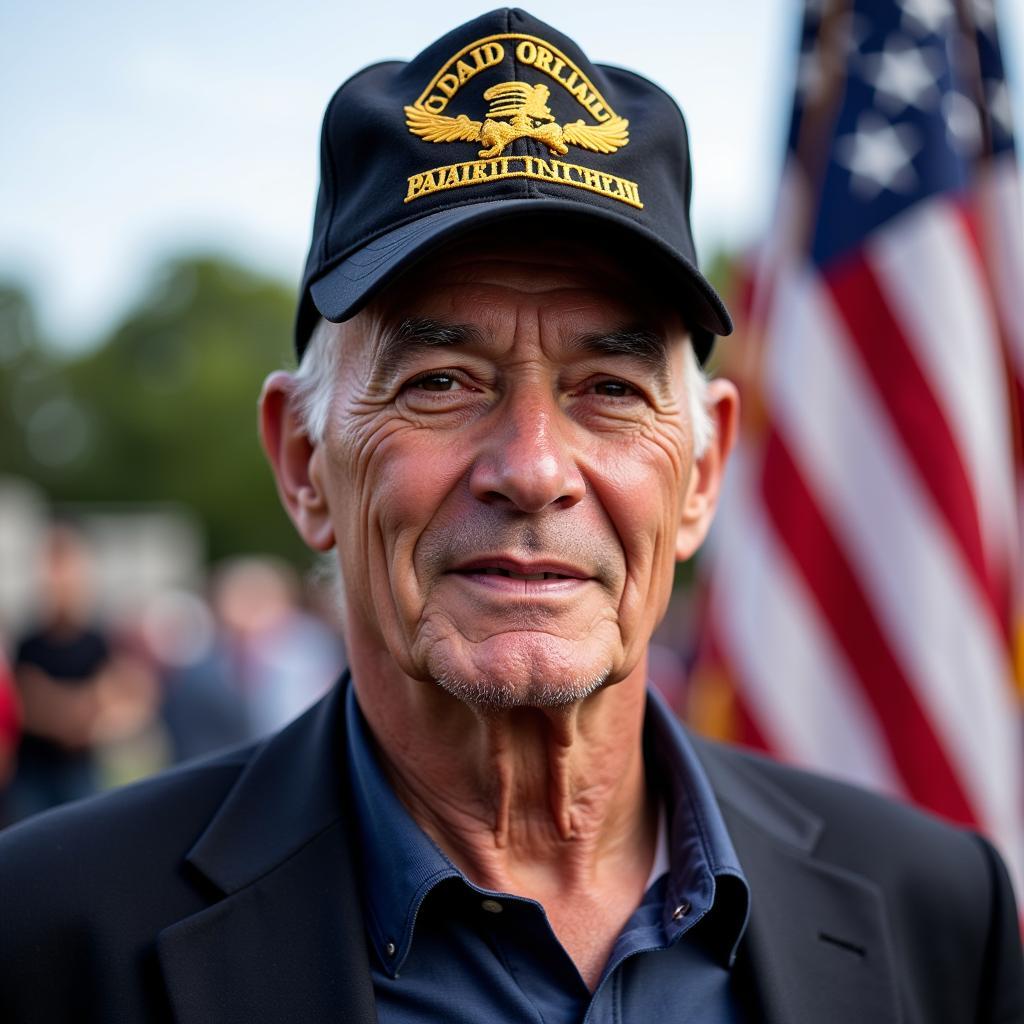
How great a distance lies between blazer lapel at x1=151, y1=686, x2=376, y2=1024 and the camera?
6.13 feet

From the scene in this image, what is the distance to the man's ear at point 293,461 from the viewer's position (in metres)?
2.33

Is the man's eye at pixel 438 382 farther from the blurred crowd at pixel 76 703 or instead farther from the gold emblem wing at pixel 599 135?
the blurred crowd at pixel 76 703

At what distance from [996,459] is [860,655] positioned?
70cm

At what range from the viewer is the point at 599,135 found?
82.9 inches

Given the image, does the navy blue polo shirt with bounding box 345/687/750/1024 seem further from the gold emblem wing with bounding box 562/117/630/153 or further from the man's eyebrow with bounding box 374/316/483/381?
the gold emblem wing with bounding box 562/117/630/153

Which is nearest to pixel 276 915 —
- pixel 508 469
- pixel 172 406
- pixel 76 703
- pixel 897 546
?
pixel 508 469

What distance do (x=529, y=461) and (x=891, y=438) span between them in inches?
74.5

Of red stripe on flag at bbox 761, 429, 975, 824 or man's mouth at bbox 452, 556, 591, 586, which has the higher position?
man's mouth at bbox 452, 556, 591, 586

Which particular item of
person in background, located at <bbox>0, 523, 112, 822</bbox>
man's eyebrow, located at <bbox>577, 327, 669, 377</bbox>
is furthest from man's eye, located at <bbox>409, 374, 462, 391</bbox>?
person in background, located at <bbox>0, 523, 112, 822</bbox>

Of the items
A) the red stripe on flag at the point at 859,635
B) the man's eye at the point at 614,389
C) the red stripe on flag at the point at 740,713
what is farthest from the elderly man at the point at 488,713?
the red stripe on flag at the point at 740,713

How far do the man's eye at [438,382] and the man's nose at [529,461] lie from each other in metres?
0.11

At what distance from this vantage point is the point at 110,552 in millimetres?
29578

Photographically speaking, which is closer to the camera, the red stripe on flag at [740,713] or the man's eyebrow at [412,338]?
the man's eyebrow at [412,338]

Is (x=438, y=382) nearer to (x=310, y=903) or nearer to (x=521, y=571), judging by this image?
(x=521, y=571)
